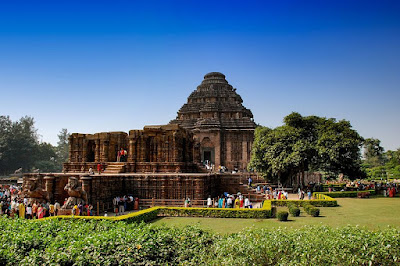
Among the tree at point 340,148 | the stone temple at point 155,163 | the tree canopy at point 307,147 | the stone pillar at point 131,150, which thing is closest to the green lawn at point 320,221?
the stone temple at point 155,163

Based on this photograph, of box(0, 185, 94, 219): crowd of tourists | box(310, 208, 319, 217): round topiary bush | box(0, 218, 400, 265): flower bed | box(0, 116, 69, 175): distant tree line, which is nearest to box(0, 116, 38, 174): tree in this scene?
box(0, 116, 69, 175): distant tree line

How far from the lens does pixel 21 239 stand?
25.6 feet

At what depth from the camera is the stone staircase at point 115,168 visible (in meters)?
24.9

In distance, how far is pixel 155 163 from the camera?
2550 cm

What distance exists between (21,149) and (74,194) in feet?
161

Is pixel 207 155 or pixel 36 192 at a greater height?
pixel 207 155

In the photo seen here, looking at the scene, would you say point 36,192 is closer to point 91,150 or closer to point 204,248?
point 91,150

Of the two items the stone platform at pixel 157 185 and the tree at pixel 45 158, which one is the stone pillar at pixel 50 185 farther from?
the tree at pixel 45 158

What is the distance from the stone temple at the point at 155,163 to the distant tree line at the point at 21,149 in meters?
35.8

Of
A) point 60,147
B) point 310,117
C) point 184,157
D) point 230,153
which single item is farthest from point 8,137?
→ point 310,117

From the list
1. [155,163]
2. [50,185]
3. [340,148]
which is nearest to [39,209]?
[50,185]

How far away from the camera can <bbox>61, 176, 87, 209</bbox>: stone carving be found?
17095mm

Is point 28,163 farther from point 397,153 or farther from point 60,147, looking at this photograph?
point 397,153

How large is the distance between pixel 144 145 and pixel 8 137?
43.1 m
